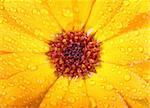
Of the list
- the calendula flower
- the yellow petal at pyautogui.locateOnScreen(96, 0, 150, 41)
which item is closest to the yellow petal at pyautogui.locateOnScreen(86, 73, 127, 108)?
the calendula flower

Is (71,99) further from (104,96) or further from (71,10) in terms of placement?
(71,10)

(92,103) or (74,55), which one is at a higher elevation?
(74,55)

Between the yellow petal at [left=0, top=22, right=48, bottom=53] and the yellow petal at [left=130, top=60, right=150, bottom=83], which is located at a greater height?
the yellow petal at [left=0, top=22, right=48, bottom=53]

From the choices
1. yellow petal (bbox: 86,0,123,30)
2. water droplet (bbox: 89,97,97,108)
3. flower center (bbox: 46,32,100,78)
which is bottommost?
Result: water droplet (bbox: 89,97,97,108)

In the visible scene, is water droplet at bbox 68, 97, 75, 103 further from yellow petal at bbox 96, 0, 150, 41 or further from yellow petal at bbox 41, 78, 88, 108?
yellow petal at bbox 96, 0, 150, 41

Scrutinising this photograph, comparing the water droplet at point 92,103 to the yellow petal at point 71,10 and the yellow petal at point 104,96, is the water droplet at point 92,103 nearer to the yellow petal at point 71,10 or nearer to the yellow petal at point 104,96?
the yellow petal at point 104,96

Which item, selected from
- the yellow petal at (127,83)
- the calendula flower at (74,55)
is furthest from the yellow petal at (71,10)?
the yellow petal at (127,83)

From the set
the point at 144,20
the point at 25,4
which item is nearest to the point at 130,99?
the point at 144,20

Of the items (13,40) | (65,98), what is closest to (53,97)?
(65,98)
